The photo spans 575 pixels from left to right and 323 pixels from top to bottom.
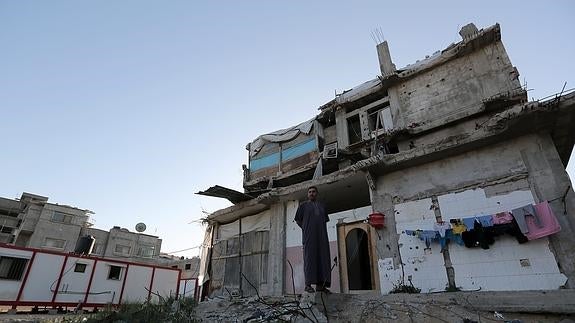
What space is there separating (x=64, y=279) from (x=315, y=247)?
44.2ft

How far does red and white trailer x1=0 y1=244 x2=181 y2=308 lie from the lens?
11.8 metres

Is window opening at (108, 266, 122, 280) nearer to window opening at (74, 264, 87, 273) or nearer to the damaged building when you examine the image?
window opening at (74, 264, 87, 273)

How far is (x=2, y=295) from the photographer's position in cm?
1127

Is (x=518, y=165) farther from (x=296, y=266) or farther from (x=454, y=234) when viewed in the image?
(x=296, y=266)

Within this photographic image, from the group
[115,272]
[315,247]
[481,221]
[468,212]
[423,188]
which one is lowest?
[115,272]

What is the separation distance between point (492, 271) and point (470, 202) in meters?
1.85

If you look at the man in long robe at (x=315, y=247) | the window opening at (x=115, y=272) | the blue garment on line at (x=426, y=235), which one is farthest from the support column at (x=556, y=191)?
the window opening at (x=115, y=272)

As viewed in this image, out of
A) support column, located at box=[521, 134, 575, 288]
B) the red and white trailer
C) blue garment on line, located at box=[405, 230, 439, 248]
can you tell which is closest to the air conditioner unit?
blue garment on line, located at box=[405, 230, 439, 248]

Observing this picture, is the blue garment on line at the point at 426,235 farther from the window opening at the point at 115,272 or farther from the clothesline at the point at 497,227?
the window opening at the point at 115,272

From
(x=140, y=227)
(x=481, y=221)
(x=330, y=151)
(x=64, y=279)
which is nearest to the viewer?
(x=481, y=221)

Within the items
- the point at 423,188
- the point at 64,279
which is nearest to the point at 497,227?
the point at 423,188

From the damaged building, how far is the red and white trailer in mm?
4434

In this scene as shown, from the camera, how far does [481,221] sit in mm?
7789

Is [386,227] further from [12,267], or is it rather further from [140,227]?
[140,227]
